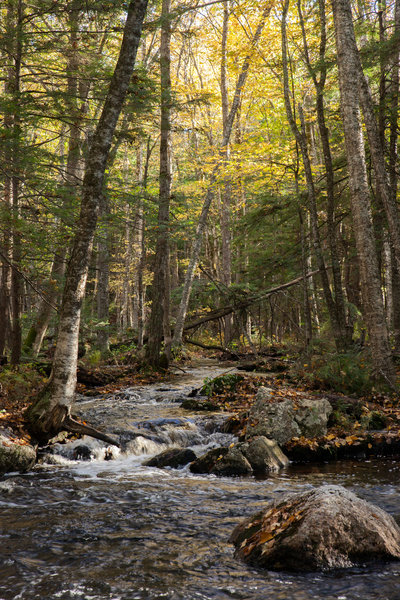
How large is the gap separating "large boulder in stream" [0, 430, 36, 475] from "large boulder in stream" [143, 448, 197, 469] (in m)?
1.82

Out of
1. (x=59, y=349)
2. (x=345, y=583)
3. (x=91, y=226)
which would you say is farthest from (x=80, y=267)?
(x=345, y=583)

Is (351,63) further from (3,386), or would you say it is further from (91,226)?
(3,386)

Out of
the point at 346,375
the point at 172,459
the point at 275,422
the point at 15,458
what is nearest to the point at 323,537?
the point at 172,459

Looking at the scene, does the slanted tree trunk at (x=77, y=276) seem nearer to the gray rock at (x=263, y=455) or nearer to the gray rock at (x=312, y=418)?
the gray rock at (x=263, y=455)

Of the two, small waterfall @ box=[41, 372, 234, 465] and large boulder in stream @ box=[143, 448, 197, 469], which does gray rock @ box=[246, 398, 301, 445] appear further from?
large boulder in stream @ box=[143, 448, 197, 469]

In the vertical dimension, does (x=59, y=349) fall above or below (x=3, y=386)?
above

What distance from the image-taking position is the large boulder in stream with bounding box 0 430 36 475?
253 inches

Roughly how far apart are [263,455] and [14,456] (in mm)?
3736

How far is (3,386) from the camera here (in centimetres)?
962

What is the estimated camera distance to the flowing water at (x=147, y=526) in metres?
3.32

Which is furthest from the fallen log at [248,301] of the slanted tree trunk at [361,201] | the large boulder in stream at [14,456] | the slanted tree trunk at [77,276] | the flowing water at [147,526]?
the large boulder in stream at [14,456]

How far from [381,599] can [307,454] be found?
13.9 ft

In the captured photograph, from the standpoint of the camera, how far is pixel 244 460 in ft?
21.8

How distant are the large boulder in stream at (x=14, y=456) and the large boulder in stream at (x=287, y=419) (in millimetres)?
3621
